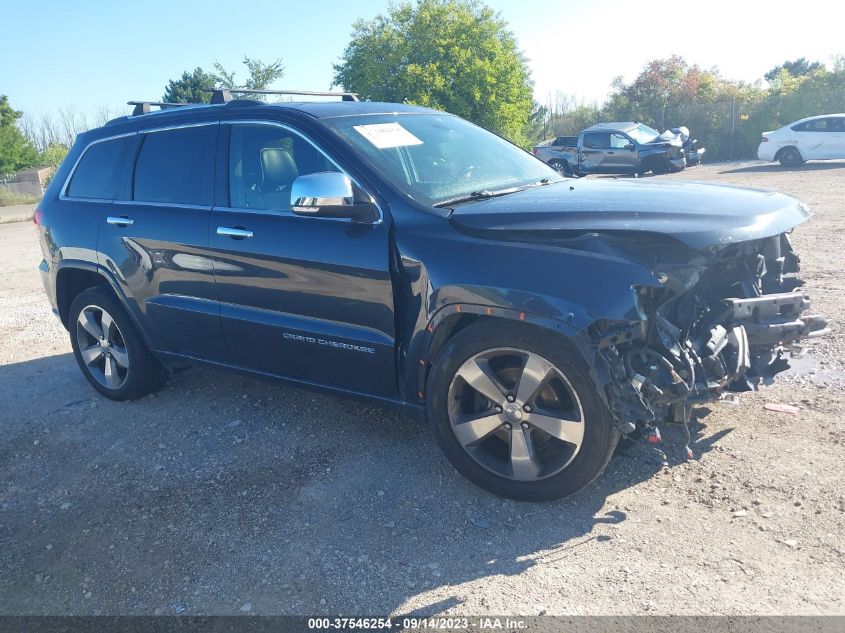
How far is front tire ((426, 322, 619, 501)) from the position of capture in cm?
310

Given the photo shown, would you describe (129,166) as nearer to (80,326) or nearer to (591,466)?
(80,326)

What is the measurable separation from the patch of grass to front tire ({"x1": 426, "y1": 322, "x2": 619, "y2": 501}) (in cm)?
3066

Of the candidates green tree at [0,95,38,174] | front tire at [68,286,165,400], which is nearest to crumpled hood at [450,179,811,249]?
front tire at [68,286,165,400]

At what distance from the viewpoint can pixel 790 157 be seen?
21109 millimetres

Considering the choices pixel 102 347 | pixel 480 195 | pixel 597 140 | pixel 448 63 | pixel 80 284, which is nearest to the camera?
pixel 480 195

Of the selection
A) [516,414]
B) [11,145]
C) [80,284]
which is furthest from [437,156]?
[11,145]

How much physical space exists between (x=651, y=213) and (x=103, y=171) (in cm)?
390

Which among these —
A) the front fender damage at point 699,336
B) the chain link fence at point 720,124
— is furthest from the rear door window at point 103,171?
the chain link fence at point 720,124

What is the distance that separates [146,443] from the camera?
14.7 feet

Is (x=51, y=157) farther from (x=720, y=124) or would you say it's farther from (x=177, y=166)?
(x=177, y=166)

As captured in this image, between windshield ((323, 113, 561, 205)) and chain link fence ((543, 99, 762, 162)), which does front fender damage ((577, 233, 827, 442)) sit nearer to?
windshield ((323, 113, 561, 205))

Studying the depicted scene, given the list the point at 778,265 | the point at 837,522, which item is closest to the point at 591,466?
the point at 837,522

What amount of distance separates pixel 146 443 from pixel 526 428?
255cm

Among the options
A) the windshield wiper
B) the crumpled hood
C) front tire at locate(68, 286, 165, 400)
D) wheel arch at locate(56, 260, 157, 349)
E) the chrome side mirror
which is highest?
the chrome side mirror
